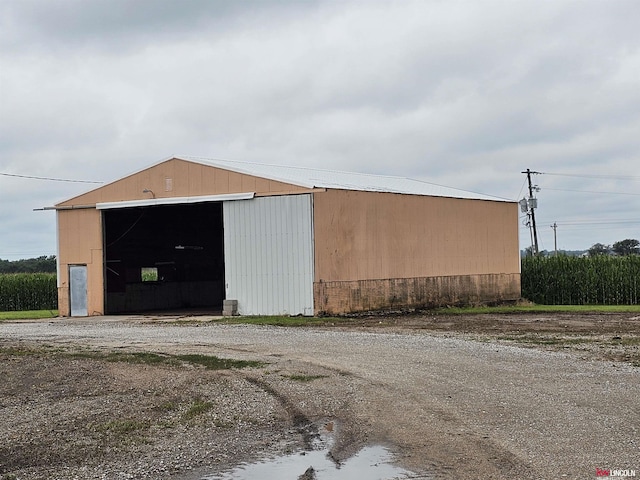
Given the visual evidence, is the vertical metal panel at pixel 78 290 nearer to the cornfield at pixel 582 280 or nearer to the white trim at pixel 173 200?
the white trim at pixel 173 200

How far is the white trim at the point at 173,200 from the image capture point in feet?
97.3

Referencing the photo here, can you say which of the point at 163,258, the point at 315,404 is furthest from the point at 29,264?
the point at 315,404

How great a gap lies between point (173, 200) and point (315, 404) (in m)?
21.0

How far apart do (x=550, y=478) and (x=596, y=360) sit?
341 inches

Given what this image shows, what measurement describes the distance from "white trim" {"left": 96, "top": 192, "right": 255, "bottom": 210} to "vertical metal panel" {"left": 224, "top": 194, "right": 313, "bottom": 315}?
0.25 m

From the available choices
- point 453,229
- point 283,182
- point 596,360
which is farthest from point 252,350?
point 453,229

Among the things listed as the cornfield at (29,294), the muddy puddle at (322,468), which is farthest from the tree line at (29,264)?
the muddy puddle at (322,468)

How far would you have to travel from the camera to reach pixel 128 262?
3847 centimetres

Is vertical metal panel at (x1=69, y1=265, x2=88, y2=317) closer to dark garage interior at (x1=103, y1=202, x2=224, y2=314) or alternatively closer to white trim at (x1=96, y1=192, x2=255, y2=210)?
dark garage interior at (x1=103, y1=202, x2=224, y2=314)

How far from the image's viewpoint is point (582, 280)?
4144cm

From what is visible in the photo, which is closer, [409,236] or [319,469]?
[319,469]

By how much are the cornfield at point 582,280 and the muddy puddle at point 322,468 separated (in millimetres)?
34459

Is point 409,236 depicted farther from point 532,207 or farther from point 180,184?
point 532,207

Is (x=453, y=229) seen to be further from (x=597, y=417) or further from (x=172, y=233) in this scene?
(x=597, y=417)
